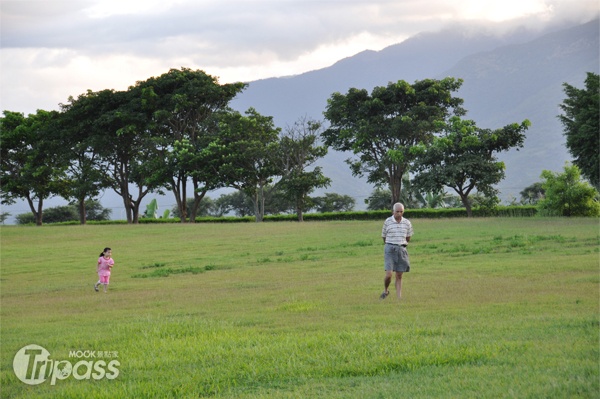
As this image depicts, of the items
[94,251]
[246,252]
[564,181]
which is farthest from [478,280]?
[564,181]

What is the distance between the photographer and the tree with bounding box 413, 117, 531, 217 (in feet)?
176

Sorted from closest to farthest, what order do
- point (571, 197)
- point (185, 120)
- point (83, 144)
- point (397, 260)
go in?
point (397, 260)
point (571, 197)
point (83, 144)
point (185, 120)

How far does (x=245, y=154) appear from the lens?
60.9 meters

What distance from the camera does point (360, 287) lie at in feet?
58.4

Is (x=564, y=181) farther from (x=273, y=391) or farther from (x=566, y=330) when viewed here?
(x=273, y=391)

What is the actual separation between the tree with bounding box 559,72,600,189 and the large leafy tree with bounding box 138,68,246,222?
Answer: 96.1ft

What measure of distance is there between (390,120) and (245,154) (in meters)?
12.8

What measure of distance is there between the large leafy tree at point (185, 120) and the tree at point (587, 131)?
2930 centimetres

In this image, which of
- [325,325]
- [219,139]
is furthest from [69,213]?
[325,325]

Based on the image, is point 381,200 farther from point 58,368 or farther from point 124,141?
point 58,368

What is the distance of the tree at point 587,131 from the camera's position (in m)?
46.5

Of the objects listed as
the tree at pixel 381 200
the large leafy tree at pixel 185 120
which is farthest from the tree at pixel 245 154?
the tree at pixel 381 200

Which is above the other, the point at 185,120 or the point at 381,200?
the point at 185,120

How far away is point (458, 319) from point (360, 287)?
594 cm
